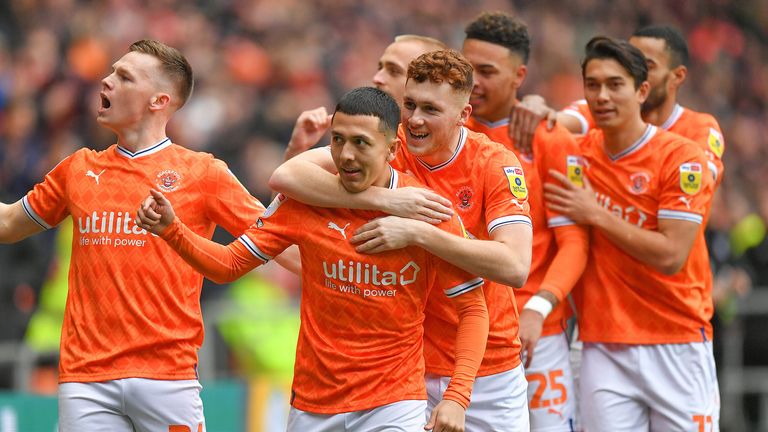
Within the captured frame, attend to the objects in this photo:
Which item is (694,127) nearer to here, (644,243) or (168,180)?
(644,243)

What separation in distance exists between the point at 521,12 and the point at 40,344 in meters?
10.5

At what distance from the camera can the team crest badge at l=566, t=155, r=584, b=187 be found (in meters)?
6.78

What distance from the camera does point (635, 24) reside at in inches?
752

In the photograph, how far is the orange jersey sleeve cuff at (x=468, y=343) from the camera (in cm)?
524

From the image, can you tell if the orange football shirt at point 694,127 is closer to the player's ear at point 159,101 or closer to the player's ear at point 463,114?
the player's ear at point 463,114

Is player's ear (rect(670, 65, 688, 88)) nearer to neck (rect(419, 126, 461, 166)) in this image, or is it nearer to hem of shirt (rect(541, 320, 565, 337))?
hem of shirt (rect(541, 320, 565, 337))

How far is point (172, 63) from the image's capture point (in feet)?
20.0

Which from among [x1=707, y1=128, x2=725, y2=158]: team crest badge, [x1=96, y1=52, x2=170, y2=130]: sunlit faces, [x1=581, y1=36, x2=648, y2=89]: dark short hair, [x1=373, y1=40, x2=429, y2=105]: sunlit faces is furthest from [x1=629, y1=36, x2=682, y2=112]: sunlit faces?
[x1=96, y1=52, x2=170, y2=130]: sunlit faces

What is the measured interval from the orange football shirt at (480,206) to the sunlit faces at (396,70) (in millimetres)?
611

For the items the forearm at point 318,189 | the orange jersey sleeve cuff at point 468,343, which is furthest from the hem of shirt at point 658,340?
the forearm at point 318,189

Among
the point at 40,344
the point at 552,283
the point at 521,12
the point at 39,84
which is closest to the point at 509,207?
the point at 552,283

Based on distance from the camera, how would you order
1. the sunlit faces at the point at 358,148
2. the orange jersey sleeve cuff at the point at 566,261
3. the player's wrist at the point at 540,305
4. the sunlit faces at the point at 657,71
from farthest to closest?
the sunlit faces at the point at 657,71
the orange jersey sleeve cuff at the point at 566,261
the player's wrist at the point at 540,305
the sunlit faces at the point at 358,148

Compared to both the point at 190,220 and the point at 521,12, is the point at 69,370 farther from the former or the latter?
the point at 521,12

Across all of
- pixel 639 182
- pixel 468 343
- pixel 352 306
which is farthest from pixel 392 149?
pixel 639 182
